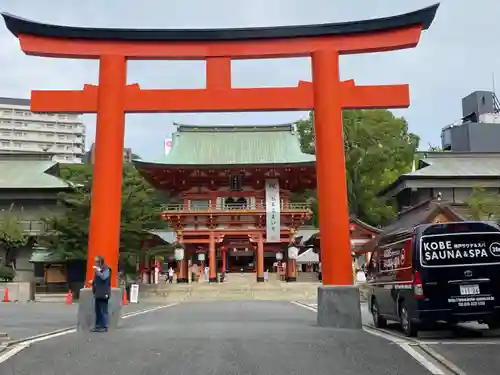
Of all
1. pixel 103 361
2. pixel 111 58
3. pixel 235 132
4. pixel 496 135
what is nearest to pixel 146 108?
pixel 111 58

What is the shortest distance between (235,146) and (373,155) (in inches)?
468

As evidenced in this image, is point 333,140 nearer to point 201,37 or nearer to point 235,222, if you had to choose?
point 201,37

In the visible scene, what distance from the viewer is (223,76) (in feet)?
43.9

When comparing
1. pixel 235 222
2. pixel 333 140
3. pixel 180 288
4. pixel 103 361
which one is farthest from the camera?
pixel 235 222

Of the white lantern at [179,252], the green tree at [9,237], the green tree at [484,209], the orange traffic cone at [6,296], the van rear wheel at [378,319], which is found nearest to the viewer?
the van rear wheel at [378,319]

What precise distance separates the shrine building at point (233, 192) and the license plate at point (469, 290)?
26.2 meters

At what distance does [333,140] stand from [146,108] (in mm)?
4444

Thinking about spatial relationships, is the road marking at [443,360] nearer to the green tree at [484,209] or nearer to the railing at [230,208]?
the green tree at [484,209]

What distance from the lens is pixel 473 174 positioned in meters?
39.2

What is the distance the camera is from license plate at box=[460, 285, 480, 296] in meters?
10.2

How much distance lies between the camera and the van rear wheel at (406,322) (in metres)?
10.6

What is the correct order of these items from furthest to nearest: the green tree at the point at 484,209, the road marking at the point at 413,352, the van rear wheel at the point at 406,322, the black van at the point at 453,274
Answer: the green tree at the point at 484,209 < the van rear wheel at the point at 406,322 < the black van at the point at 453,274 < the road marking at the point at 413,352

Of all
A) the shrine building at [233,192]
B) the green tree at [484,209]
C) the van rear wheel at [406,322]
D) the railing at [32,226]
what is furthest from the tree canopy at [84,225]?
the van rear wheel at [406,322]

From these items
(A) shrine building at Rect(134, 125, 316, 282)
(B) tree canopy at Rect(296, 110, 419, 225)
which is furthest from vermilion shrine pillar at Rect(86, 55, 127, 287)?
(B) tree canopy at Rect(296, 110, 419, 225)
